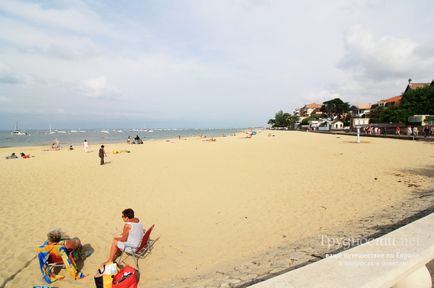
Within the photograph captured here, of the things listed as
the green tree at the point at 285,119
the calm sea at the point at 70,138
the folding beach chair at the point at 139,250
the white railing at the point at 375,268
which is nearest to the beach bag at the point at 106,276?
the folding beach chair at the point at 139,250

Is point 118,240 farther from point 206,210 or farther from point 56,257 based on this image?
point 206,210

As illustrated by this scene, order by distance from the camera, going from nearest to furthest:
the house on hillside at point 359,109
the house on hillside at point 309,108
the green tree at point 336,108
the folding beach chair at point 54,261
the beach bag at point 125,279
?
the beach bag at point 125,279, the folding beach chair at point 54,261, the house on hillside at point 359,109, the green tree at point 336,108, the house on hillside at point 309,108

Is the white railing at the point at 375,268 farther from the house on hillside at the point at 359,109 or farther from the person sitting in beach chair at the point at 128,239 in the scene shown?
Result: the house on hillside at the point at 359,109

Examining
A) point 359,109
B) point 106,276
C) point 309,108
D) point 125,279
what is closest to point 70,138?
point 106,276

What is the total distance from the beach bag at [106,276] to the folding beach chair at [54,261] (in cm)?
86

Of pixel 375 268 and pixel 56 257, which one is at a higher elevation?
pixel 375 268

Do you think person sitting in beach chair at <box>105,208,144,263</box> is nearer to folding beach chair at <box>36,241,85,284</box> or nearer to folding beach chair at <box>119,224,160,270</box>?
folding beach chair at <box>119,224,160,270</box>

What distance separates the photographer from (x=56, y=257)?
170 inches

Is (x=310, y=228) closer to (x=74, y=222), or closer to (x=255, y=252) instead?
(x=255, y=252)

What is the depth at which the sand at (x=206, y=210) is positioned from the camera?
4.40 metres

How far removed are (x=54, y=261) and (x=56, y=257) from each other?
0.08 m

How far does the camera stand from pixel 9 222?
6.66 metres

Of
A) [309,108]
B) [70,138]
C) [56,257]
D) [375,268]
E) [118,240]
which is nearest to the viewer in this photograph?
[375,268]

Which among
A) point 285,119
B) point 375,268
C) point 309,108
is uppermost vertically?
point 309,108
